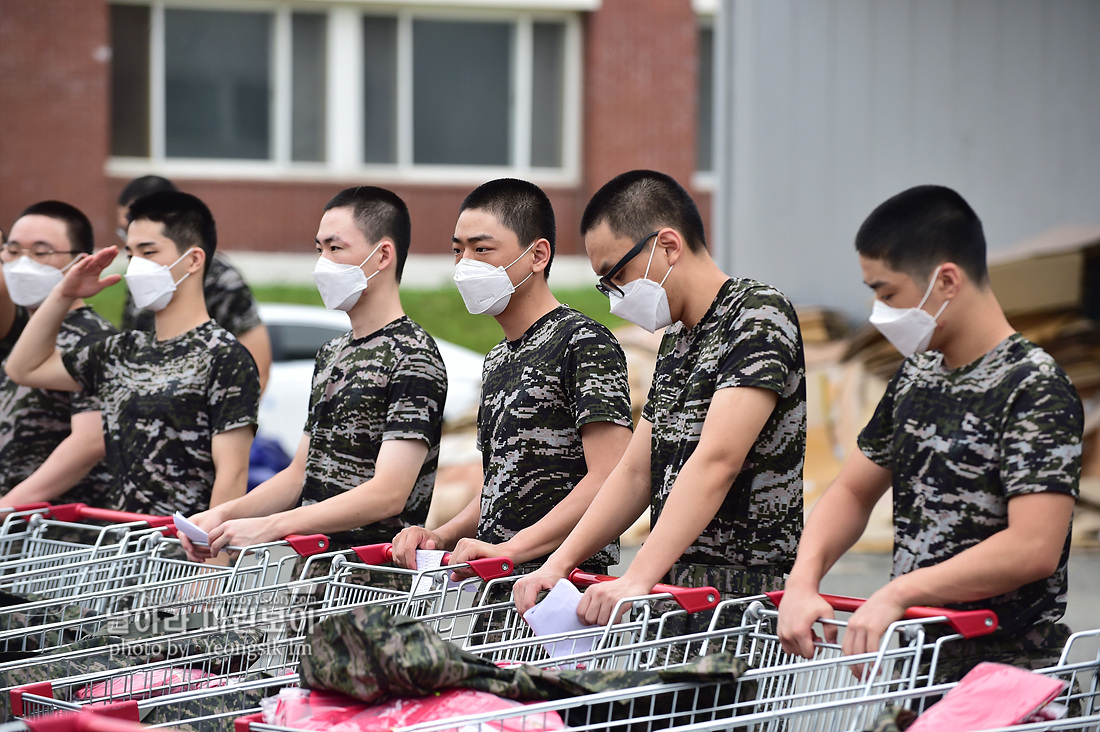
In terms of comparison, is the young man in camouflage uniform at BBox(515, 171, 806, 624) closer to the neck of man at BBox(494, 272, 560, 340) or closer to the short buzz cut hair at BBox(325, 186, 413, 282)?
the neck of man at BBox(494, 272, 560, 340)

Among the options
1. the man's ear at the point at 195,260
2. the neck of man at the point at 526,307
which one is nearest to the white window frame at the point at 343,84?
the man's ear at the point at 195,260

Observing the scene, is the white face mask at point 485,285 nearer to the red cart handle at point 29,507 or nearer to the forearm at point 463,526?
the forearm at point 463,526

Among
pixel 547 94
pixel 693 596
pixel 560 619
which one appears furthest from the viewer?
pixel 547 94

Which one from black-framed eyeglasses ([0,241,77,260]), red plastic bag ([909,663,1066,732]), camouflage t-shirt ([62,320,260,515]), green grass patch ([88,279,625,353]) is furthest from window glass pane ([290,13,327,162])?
red plastic bag ([909,663,1066,732])

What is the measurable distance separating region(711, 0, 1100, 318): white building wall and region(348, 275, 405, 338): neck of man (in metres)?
6.85

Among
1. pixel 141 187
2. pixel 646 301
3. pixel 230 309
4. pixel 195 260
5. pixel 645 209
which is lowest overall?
pixel 230 309

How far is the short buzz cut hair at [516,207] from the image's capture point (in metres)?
4.21

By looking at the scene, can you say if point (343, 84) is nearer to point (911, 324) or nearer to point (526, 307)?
point (526, 307)

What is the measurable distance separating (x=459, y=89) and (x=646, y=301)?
15585 mm

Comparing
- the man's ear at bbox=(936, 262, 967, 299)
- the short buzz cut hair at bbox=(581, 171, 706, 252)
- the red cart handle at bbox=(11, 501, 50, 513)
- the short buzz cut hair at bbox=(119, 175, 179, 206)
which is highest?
the short buzz cut hair at bbox=(119, 175, 179, 206)

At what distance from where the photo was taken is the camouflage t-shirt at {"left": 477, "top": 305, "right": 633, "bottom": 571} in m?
3.90

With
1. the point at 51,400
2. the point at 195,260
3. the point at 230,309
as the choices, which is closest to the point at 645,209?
the point at 195,260

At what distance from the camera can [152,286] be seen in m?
5.03

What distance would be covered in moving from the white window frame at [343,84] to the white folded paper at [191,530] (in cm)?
1453
